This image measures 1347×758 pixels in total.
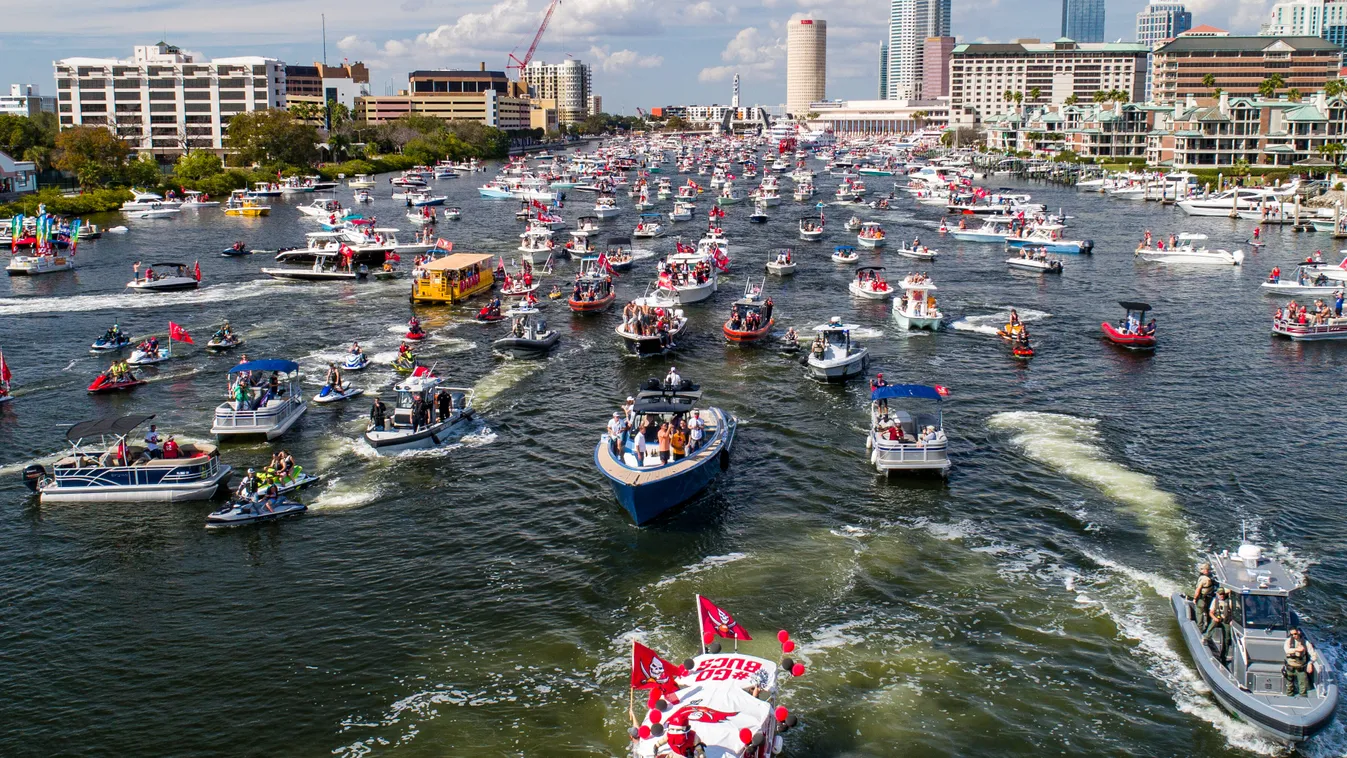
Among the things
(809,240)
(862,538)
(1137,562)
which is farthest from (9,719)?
(809,240)

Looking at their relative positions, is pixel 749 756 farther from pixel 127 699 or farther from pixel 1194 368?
pixel 1194 368

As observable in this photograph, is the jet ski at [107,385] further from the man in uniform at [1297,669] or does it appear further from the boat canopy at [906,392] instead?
the man in uniform at [1297,669]

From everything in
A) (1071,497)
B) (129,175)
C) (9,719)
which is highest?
(129,175)

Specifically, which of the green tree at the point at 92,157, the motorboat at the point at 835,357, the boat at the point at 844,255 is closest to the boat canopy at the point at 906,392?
the motorboat at the point at 835,357

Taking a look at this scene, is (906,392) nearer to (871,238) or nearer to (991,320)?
(991,320)

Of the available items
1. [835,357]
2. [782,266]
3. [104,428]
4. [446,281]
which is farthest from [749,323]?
[104,428]
